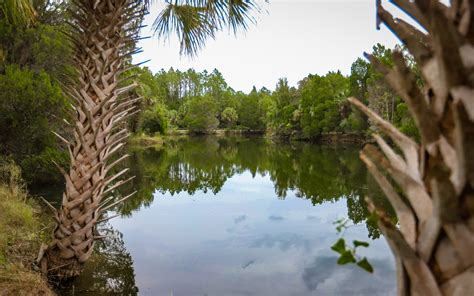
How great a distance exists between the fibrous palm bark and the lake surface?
1.26 m

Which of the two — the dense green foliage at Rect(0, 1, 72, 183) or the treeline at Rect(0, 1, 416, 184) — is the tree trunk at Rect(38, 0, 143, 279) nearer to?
the treeline at Rect(0, 1, 416, 184)

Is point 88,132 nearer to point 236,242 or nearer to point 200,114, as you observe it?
point 236,242

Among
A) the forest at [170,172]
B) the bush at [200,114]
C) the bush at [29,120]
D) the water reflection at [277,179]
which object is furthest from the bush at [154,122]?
the bush at [29,120]

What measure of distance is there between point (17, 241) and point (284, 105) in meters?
52.0

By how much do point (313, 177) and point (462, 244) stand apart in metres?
16.2

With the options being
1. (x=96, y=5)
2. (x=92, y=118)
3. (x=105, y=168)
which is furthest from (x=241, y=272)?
(x=96, y=5)

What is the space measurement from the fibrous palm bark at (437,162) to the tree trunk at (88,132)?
3.78 metres

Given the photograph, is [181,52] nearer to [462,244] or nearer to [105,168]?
[105,168]

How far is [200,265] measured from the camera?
6434 mm

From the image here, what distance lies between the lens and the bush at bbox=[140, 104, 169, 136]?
43.0 m

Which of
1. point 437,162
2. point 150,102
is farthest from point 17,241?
point 150,102

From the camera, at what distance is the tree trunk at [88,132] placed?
403 centimetres

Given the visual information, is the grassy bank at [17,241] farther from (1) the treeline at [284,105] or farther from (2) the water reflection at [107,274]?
(1) the treeline at [284,105]

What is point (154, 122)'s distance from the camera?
147 feet
